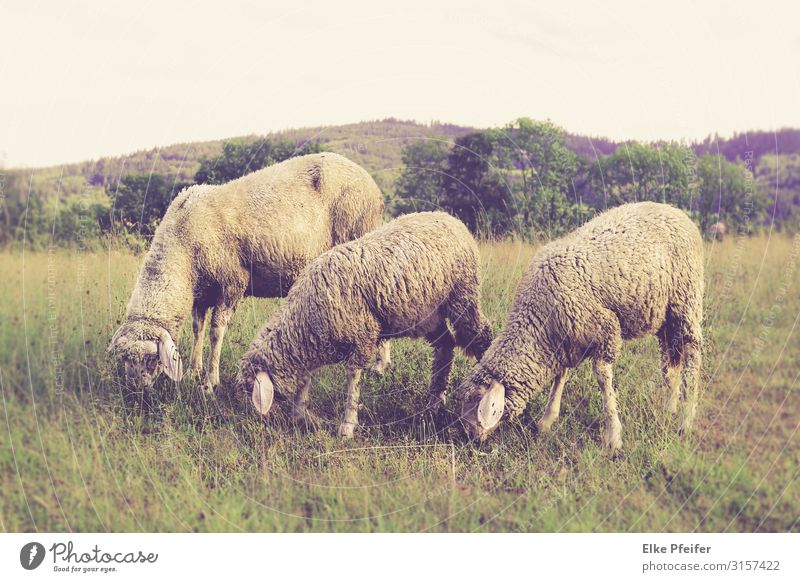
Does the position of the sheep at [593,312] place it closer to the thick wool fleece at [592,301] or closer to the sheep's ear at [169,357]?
the thick wool fleece at [592,301]

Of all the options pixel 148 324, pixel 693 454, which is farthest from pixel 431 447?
pixel 148 324

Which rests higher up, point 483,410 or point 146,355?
point 146,355

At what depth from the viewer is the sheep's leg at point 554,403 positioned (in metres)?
8.34

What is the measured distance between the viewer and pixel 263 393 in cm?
822

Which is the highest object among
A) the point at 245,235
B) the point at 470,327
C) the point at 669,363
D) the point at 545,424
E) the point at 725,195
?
the point at 725,195

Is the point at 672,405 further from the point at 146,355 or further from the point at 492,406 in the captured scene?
the point at 146,355

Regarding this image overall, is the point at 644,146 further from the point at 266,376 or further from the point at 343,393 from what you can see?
the point at 266,376

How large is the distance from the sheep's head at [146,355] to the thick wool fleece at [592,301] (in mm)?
3751

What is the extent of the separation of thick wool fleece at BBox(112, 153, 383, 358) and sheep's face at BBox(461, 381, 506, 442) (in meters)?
4.01

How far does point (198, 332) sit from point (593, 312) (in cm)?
568

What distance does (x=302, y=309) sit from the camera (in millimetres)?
8414

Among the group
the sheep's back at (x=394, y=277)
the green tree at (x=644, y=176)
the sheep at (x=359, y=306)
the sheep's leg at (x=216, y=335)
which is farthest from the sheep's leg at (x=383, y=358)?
the green tree at (x=644, y=176)

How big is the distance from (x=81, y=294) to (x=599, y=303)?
7488 millimetres

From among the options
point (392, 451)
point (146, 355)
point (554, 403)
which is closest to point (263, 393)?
point (392, 451)
